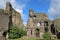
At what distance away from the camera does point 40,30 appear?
47312 millimetres

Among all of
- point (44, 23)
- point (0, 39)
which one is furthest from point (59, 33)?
point (0, 39)

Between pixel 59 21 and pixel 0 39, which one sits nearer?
pixel 0 39

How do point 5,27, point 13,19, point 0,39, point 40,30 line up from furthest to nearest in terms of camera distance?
point 13,19 → point 40,30 → point 5,27 → point 0,39

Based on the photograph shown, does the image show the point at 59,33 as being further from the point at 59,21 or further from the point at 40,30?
the point at 40,30

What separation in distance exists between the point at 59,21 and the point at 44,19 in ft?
21.9

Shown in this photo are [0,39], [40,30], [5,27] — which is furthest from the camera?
[40,30]

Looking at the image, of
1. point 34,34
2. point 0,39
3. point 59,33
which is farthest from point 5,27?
point 59,33

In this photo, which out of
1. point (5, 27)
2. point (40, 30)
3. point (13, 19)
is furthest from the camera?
point (13, 19)

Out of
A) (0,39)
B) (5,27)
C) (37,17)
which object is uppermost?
(37,17)

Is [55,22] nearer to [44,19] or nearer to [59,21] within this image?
[59,21]

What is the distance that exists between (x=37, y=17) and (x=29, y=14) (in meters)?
2.76

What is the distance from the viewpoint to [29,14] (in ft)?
159

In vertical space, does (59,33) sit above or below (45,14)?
below

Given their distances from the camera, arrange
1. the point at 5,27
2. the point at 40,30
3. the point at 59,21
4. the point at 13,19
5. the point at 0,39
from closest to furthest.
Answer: the point at 0,39 < the point at 5,27 < the point at 59,21 < the point at 40,30 < the point at 13,19
